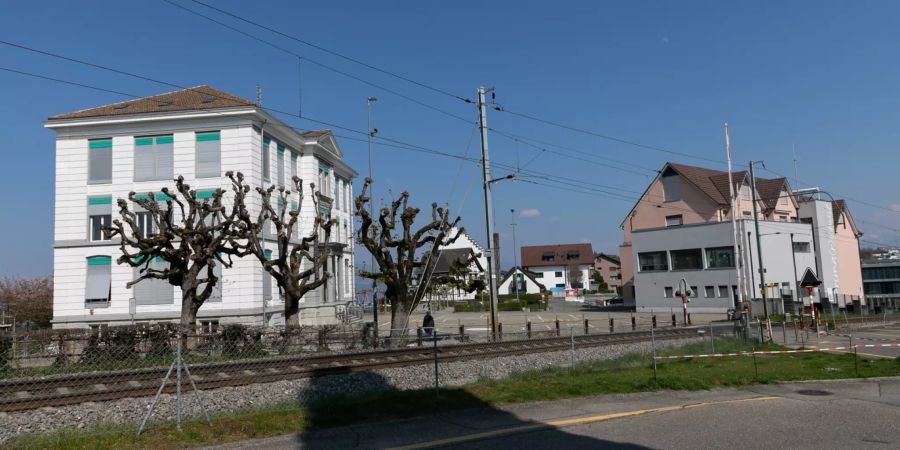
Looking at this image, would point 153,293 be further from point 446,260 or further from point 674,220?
point 674,220

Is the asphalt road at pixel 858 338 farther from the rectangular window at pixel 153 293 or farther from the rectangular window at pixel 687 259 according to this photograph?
the rectangular window at pixel 153 293

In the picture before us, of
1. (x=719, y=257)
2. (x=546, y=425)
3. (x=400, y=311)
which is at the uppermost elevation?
(x=719, y=257)

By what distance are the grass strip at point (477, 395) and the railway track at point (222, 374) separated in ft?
12.3

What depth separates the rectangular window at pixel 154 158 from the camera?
3441 centimetres

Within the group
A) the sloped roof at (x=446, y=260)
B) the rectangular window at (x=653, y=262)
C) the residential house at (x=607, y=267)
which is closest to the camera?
the sloped roof at (x=446, y=260)

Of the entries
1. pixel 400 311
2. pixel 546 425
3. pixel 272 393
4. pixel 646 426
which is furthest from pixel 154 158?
pixel 646 426

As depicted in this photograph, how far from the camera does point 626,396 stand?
12.2 meters

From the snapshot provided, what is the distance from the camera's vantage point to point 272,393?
14938 millimetres

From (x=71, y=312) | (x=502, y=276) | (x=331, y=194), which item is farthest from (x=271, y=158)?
(x=502, y=276)

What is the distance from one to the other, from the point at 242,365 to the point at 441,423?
30.0ft

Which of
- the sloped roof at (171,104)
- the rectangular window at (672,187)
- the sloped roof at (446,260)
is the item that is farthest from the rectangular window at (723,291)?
the sloped roof at (171,104)

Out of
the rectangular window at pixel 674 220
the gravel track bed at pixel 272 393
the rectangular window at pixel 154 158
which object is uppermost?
the rectangular window at pixel 154 158

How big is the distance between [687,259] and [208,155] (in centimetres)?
3865

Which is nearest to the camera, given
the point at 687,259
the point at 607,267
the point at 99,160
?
the point at 99,160
